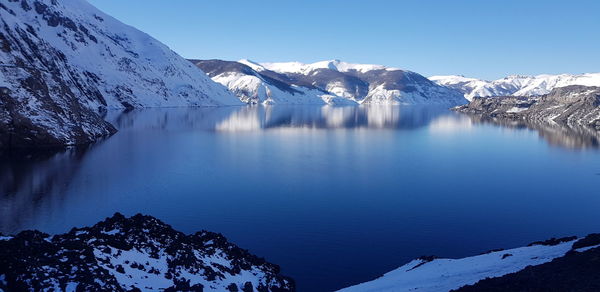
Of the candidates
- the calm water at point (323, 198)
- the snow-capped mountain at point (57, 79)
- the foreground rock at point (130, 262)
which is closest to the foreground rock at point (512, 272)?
the calm water at point (323, 198)

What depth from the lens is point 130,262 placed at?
685 inches

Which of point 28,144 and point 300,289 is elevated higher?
point 28,144

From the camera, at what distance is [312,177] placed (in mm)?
45406

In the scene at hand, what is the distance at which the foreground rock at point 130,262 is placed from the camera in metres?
14.4

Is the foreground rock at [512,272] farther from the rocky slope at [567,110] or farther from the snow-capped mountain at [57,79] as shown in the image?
the rocky slope at [567,110]

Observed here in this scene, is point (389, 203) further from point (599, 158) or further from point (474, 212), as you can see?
point (599, 158)

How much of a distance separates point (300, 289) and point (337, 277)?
221 centimetres

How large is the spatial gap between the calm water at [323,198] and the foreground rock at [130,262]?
120 inches

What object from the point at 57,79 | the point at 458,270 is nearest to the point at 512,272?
the point at 458,270

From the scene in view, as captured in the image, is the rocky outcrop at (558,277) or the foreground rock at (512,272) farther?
the foreground rock at (512,272)

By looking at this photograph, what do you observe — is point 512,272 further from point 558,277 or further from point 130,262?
point 130,262

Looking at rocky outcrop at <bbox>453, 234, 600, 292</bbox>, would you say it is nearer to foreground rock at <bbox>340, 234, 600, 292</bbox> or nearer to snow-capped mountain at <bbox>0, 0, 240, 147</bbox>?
foreground rock at <bbox>340, 234, 600, 292</bbox>

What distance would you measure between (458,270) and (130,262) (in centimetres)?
1403

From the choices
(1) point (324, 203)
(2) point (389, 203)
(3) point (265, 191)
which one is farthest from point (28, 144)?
(2) point (389, 203)
